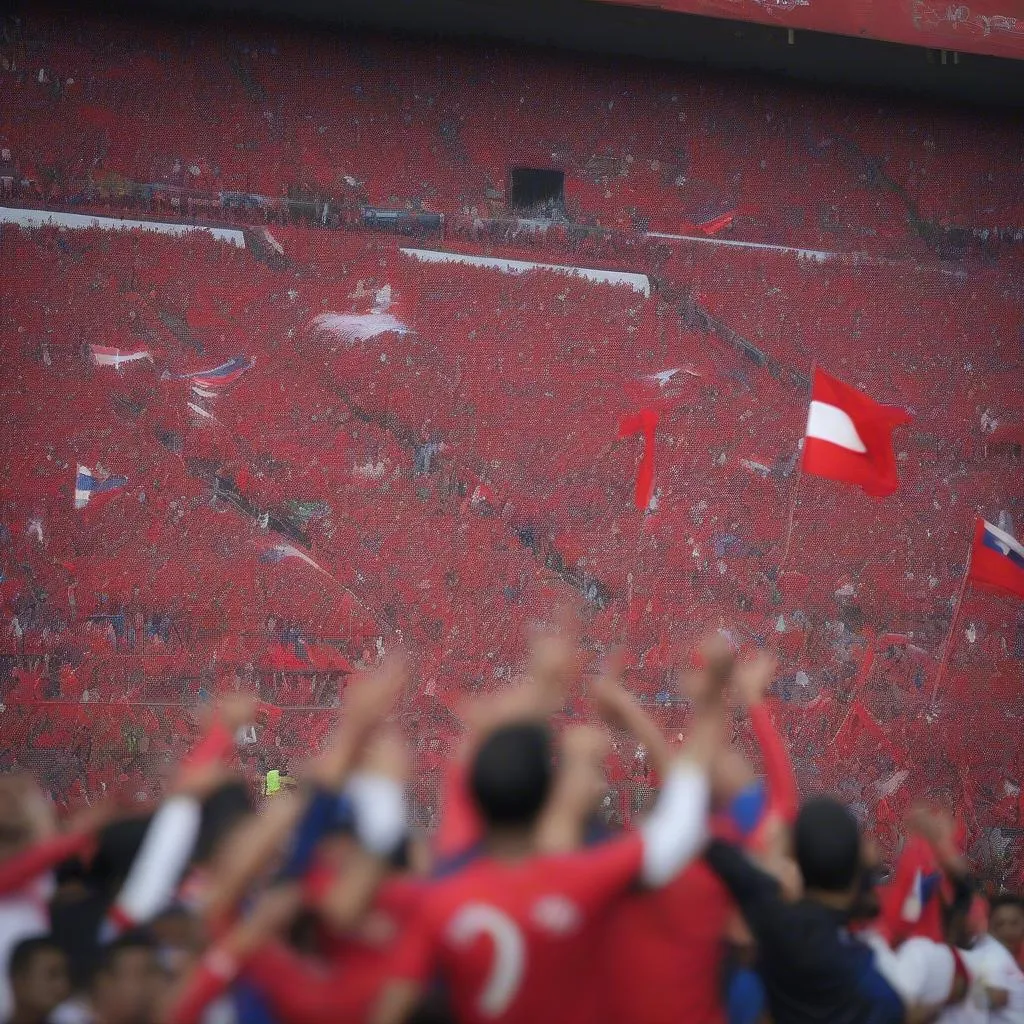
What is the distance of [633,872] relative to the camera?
226 cm

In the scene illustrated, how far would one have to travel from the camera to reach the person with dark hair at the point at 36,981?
274cm

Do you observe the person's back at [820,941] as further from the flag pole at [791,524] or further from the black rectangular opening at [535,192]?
the black rectangular opening at [535,192]

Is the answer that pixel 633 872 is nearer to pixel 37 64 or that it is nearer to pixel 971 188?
pixel 37 64

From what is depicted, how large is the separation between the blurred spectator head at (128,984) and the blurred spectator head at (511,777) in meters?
0.81

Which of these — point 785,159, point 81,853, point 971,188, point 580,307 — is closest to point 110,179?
point 580,307

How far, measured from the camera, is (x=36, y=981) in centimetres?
275

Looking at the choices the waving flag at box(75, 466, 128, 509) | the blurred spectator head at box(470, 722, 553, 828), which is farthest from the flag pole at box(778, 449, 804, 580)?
the blurred spectator head at box(470, 722, 553, 828)

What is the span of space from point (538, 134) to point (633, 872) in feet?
35.6

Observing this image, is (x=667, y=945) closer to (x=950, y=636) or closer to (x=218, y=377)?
(x=218, y=377)

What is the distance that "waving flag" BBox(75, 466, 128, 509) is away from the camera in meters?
11.1

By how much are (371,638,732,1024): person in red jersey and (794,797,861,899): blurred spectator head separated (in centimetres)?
53

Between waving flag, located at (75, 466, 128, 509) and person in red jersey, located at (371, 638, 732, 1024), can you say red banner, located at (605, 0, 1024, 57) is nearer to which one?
waving flag, located at (75, 466, 128, 509)

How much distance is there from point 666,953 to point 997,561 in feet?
16.5

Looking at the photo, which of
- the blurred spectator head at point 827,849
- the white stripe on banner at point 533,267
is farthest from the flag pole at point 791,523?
the blurred spectator head at point 827,849
